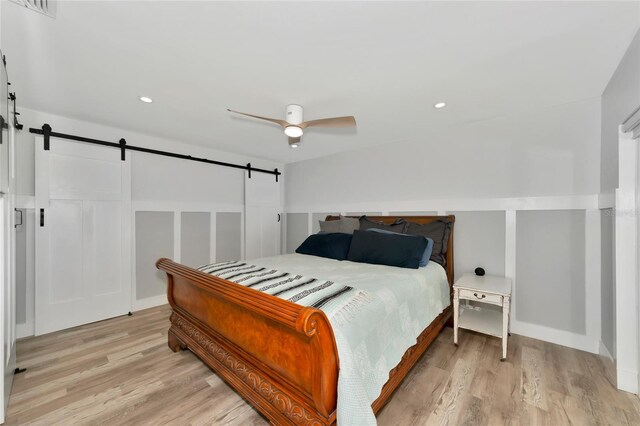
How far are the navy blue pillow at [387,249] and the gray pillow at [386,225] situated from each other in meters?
0.41

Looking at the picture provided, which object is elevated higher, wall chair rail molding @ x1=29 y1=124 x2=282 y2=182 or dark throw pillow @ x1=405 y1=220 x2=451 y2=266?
wall chair rail molding @ x1=29 y1=124 x2=282 y2=182

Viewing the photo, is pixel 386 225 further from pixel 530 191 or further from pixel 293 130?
pixel 293 130

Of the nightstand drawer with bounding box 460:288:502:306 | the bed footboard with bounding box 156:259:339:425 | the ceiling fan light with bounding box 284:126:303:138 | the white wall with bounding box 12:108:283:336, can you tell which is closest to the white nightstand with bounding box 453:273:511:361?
the nightstand drawer with bounding box 460:288:502:306

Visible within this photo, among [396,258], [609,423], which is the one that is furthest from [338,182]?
[609,423]

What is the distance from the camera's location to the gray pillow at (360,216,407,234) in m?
3.19

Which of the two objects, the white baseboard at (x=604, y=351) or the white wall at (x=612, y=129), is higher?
the white wall at (x=612, y=129)

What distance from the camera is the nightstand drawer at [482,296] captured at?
2.22 metres

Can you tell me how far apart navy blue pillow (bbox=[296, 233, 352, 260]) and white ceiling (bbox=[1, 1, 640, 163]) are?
1.45m

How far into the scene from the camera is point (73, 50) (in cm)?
167

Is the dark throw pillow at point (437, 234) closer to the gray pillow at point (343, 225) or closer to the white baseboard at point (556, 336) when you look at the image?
the gray pillow at point (343, 225)

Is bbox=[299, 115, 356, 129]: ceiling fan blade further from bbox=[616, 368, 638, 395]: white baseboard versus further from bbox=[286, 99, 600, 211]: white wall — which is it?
bbox=[616, 368, 638, 395]: white baseboard

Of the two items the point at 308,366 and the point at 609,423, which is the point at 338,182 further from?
the point at 609,423

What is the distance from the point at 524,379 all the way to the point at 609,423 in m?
0.45

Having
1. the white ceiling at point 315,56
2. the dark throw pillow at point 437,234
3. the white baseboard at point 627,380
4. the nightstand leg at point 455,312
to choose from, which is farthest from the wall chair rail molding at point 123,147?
the white baseboard at point 627,380
